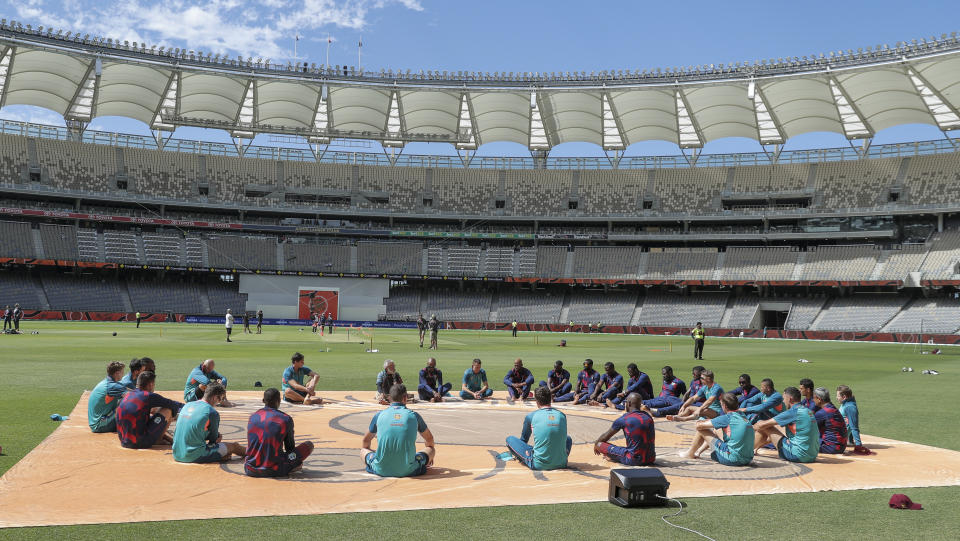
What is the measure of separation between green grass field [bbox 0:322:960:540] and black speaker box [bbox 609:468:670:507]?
205 millimetres

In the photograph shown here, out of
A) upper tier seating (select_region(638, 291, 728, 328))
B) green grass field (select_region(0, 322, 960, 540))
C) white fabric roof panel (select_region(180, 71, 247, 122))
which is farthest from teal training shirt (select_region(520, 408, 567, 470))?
upper tier seating (select_region(638, 291, 728, 328))

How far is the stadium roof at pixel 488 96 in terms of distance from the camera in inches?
2233

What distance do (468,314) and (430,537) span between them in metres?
70.6

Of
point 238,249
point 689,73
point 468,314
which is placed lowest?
point 468,314

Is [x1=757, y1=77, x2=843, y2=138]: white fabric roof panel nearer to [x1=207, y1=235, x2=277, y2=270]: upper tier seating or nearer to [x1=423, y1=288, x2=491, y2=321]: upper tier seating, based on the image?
[x1=423, y1=288, x2=491, y2=321]: upper tier seating

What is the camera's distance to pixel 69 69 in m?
58.9

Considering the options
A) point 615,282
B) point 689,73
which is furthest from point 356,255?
point 689,73

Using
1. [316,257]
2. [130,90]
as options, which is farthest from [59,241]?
[316,257]

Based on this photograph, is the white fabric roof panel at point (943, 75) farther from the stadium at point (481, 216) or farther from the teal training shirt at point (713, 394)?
the teal training shirt at point (713, 394)

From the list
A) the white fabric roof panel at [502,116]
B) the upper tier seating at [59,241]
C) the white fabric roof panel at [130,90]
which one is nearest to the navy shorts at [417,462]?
the white fabric roof panel at [502,116]

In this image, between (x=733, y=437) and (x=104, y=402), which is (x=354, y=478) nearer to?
(x=104, y=402)

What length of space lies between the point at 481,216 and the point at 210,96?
34350mm

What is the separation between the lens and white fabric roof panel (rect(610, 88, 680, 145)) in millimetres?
65938

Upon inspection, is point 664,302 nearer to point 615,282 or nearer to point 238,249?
point 615,282
